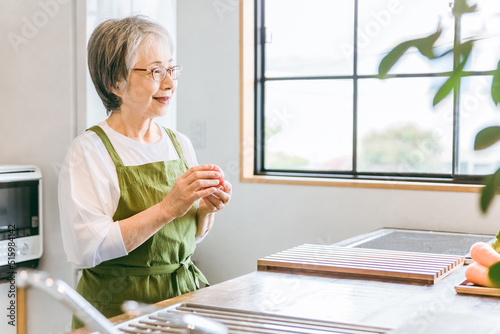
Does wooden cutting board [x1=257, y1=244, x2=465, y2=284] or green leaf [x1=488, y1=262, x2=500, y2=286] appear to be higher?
green leaf [x1=488, y1=262, x2=500, y2=286]

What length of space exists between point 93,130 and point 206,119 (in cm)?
147

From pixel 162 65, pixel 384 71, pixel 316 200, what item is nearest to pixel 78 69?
pixel 162 65

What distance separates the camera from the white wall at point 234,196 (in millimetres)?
2842

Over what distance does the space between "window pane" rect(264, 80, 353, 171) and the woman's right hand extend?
60.5 inches

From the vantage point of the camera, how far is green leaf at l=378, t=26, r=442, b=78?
0.27 m

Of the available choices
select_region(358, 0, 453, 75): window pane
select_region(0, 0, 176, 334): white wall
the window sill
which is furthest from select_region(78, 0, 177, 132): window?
select_region(358, 0, 453, 75): window pane

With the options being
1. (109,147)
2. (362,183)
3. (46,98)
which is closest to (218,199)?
(109,147)

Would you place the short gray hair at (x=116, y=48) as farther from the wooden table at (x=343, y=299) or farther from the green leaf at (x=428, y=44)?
the green leaf at (x=428, y=44)

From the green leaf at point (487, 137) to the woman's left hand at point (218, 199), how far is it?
1407mm

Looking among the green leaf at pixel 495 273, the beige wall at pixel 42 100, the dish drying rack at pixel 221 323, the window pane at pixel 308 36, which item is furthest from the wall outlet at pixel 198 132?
the green leaf at pixel 495 273

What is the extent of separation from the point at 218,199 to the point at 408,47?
1.47m

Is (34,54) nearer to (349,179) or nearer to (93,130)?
(93,130)

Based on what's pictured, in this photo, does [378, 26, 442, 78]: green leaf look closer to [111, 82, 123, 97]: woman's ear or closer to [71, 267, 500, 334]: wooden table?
[71, 267, 500, 334]: wooden table

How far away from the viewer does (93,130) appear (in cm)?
172
